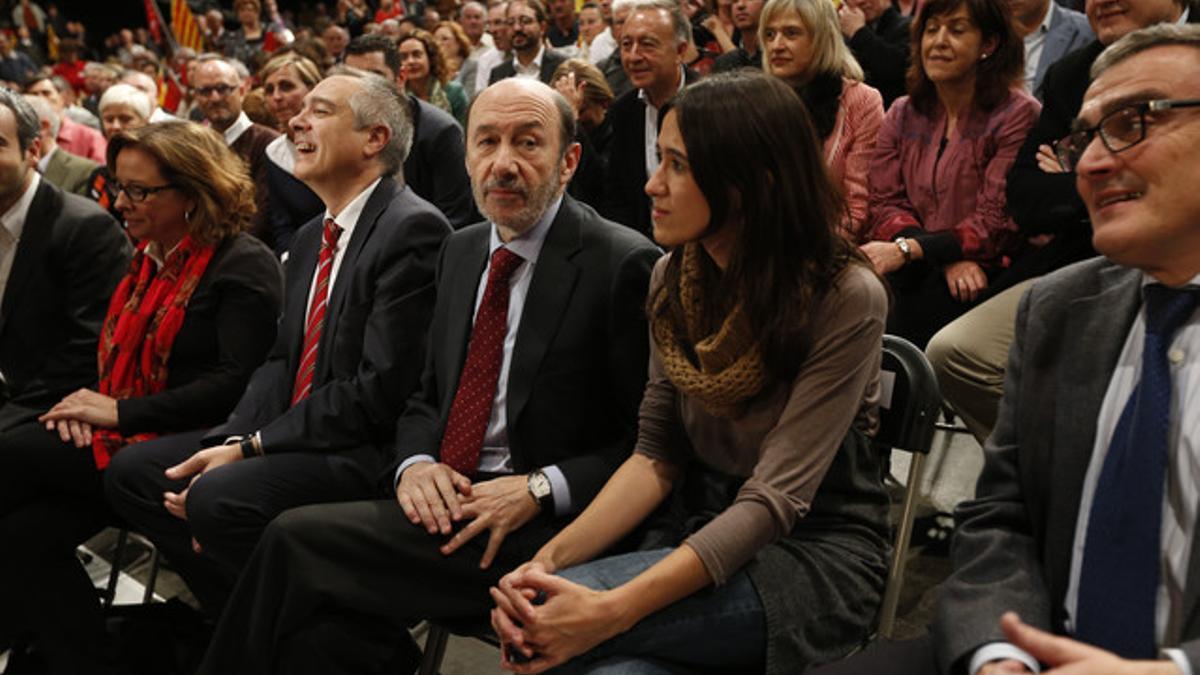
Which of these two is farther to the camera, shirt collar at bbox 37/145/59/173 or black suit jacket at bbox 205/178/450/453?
shirt collar at bbox 37/145/59/173

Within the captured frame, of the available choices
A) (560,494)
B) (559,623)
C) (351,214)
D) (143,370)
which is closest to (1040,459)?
(559,623)

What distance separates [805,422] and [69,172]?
14.4 ft

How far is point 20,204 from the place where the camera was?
3189 millimetres

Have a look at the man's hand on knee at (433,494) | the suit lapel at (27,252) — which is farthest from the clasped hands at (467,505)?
the suit lapel at (27,252)

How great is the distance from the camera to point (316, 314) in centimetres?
266

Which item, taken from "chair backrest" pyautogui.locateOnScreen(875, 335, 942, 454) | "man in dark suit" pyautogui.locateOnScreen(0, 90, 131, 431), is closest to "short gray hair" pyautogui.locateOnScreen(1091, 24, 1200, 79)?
"chair backrest" pyautogui.locateOnScreen(875, 335, 942, 454)

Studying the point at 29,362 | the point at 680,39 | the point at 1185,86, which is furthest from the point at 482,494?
the point at 680,39

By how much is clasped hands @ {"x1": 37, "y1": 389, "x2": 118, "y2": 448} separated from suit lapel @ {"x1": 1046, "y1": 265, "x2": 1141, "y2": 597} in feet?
7.50

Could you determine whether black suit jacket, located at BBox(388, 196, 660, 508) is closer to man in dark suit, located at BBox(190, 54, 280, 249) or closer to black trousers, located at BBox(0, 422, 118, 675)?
black trousers, located at BBox(0, 422, 118, 675)

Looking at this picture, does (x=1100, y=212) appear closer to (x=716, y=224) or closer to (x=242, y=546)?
(x=716, y=224)

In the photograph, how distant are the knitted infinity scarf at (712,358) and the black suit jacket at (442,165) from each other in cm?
258

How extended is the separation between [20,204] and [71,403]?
71 centimetres

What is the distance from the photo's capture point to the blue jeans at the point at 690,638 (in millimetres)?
1614

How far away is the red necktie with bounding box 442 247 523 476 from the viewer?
86.8 inches
